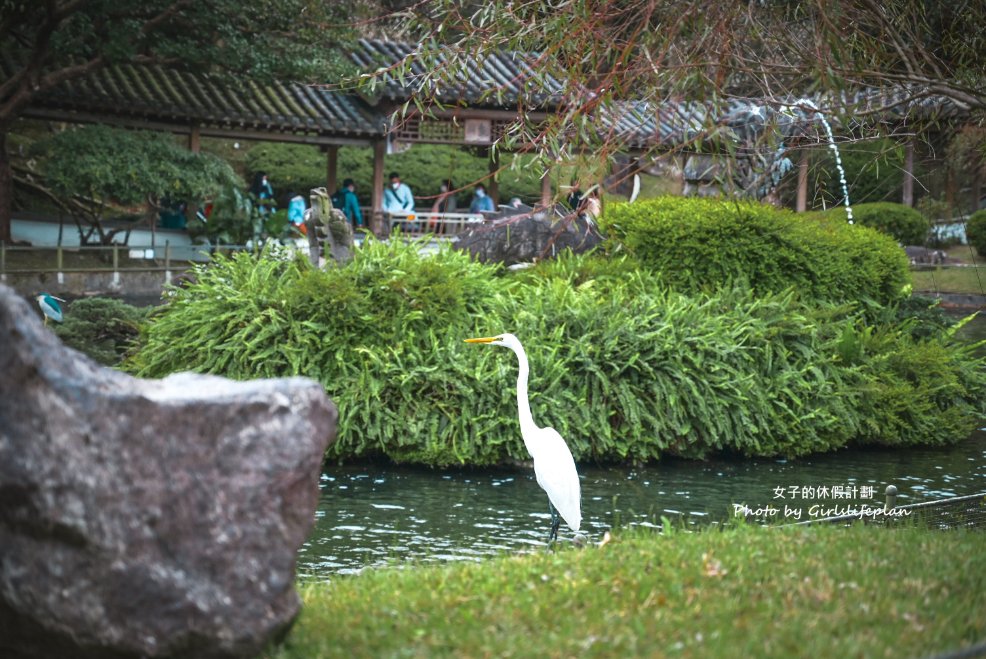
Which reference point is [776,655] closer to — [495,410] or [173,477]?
[173,477]

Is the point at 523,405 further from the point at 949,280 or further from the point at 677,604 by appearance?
the point at 949,280

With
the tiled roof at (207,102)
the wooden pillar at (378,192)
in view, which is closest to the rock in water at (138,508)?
the tiled roof at (207,102)

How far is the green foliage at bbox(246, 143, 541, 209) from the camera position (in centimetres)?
3312

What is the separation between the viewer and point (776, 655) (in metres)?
4.03

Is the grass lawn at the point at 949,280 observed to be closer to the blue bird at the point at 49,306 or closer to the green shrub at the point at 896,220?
the green shrub at the point at 896,220

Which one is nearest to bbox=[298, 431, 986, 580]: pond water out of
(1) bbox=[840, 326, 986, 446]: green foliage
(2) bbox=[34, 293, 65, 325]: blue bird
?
(1) bbox=[840, 326, 986, 446]: green foliage

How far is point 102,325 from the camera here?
15.6m

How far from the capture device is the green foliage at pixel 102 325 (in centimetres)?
1514

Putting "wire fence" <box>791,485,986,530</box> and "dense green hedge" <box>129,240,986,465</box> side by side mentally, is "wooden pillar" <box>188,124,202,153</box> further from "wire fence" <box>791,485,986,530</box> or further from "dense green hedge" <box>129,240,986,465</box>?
"wire fence" <box>791,485,986,530</box>

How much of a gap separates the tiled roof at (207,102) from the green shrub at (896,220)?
12349mm

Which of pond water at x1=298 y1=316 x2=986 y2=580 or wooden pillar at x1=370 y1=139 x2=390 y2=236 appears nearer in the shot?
pond water at x1=298 y1=316 x2=986 y2=580

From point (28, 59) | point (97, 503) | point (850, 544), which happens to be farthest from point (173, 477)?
point (28, 59)

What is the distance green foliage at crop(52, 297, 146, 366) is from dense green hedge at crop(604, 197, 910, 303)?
259 inches

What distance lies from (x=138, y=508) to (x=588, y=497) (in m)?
6.69
